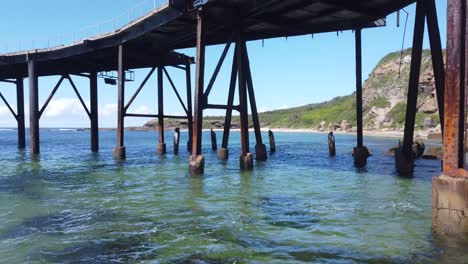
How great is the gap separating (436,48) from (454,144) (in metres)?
6.52

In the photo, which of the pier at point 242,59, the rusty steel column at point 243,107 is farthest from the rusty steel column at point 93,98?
the rusty steel column at point 243,107

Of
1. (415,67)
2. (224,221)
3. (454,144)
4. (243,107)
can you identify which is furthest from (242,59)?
(454,144)

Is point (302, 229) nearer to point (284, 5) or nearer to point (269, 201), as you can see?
point (269, 201)

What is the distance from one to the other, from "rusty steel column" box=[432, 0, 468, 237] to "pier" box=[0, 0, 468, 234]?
0.02m

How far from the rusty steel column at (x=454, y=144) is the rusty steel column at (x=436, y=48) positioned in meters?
5.43

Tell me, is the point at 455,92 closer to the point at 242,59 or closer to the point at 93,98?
the point at 242,59

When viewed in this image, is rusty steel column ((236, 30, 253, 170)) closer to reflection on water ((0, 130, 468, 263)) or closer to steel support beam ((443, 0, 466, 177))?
reflection on water ((0, 130, 468, 263))

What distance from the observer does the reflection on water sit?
Answer: 6.91 metres

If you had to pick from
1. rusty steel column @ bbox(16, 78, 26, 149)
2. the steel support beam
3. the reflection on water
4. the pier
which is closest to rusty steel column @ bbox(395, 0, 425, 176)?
the pier

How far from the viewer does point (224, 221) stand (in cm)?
916

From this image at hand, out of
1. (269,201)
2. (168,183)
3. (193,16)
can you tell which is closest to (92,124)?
(193,16)

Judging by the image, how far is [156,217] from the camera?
9641mm

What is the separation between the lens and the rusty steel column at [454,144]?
719 centimetres

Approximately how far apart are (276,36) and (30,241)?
16.6 metres
